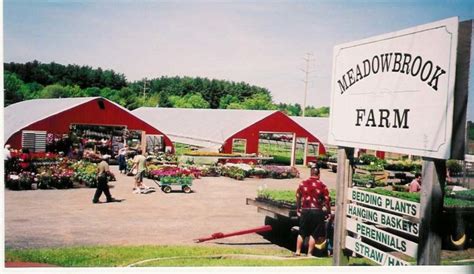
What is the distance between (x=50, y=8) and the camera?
5.05 m

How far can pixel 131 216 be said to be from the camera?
5.43m

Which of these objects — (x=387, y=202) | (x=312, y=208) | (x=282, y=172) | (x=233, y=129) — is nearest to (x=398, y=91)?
(x=387, y=202)

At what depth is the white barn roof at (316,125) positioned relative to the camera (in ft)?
18.3

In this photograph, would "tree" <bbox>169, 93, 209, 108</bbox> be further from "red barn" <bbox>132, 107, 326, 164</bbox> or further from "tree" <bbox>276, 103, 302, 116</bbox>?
"tree" <bbox>276, 103, 302, 116</bbox>

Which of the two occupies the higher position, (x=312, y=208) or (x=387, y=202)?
(x=387, y=202)

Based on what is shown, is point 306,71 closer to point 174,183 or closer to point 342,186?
point 342,186

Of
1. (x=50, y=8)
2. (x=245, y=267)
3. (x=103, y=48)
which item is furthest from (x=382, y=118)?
(x=50, y=8)

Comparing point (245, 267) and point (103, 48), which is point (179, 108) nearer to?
point (103, 48)

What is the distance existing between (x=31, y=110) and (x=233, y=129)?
7.86 ft

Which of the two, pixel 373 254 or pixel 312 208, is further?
pixel 312 208

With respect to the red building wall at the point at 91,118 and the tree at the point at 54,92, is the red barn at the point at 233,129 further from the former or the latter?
the tree at the point at 54,92

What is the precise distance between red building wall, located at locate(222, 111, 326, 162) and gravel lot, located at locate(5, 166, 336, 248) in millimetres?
501

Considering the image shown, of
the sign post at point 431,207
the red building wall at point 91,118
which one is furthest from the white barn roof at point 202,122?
the sign post at point 431,207

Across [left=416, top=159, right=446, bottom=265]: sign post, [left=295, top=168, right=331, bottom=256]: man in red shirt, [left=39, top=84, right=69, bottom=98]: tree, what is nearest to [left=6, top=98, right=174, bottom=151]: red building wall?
[left=39, top=84, right=69, bottom=98]: tree
